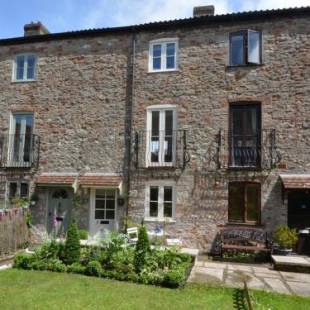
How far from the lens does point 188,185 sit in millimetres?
13852

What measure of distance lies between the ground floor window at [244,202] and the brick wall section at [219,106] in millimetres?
217

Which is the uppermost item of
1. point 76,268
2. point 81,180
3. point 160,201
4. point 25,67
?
point 25,67

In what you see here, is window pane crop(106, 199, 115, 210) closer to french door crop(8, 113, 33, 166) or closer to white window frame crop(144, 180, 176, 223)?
white window frame crop(144, 180, 176, 223)

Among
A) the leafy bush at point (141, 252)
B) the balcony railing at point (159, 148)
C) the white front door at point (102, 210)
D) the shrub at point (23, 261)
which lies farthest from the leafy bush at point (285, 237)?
the shrub at point (23, 261)

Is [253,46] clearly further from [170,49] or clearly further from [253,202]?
[253,202]

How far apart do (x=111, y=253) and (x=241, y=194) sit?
5856 millimetres

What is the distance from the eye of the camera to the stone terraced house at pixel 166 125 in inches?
524

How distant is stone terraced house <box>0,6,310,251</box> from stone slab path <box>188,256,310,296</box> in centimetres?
261

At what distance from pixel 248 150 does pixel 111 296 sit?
815cm

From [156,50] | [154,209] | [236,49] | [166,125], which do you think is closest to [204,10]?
[236,49]

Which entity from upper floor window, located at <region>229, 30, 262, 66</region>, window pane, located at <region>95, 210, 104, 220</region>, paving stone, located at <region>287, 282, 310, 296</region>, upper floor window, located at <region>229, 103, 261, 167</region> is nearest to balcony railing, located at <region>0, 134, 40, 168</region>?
window pane, located at <region>95, 210, 104, 220</region>

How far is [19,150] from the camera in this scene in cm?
1619

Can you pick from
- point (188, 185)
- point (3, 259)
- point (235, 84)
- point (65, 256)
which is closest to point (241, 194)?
point (188, 185)

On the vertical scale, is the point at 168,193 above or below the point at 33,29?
below
